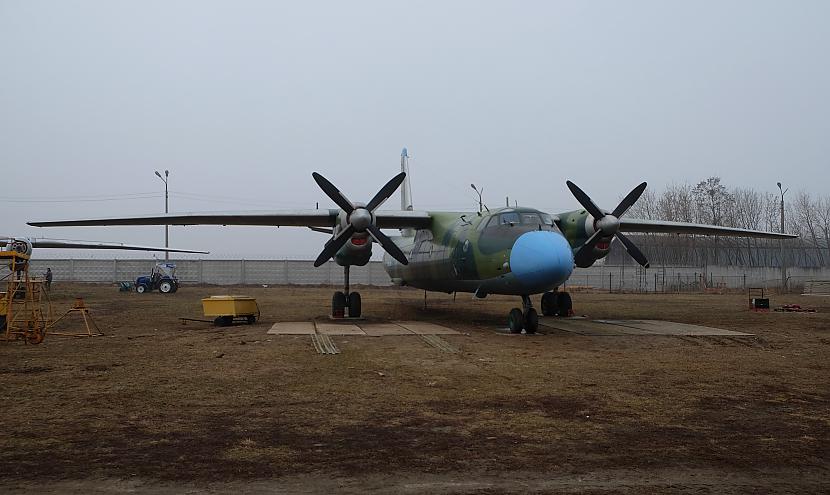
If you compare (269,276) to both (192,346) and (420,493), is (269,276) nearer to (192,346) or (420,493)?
(192,346)

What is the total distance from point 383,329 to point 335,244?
3.60 m

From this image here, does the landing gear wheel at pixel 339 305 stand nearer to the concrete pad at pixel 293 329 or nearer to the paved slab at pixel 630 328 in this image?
the concrete pad at pixel 293 329

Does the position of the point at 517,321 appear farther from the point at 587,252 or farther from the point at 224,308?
the point at 224,308

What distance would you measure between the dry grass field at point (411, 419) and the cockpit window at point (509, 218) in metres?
4.07

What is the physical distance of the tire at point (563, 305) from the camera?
878 inches

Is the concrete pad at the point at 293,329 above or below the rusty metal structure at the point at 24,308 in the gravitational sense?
below

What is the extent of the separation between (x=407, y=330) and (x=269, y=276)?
4255 centimetres

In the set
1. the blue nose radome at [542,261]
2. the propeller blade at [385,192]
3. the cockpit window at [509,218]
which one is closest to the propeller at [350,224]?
the propeller blade at [385,192]

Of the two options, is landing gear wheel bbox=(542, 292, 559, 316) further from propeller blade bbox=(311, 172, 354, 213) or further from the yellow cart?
the yellow cart

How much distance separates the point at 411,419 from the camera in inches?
273

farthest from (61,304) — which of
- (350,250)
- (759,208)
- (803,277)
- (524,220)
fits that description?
(759,208)

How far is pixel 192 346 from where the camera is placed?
43.0 feet

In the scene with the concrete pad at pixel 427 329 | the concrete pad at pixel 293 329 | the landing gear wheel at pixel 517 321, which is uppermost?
the landing gear wheel at pixel 517 321

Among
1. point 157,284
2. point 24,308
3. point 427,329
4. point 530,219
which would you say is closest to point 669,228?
point 530,219
